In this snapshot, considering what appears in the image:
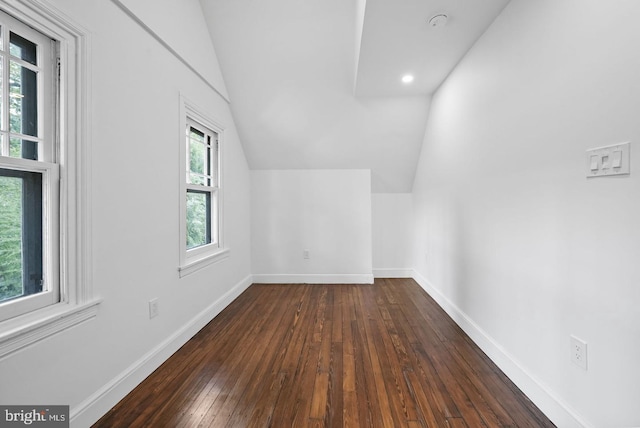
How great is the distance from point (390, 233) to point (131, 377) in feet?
11.8

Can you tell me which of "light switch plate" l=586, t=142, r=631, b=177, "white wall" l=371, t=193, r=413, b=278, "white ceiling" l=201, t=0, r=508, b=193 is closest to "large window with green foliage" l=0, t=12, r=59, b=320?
"white ceiling" l=201, t=0, r=508, b=193

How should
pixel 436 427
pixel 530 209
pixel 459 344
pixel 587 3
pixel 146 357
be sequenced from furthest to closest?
1. pixel 459 344
2. pixel 146 357
3. pixel 530 209
4. pixel 436 427
5. pixel 587 3

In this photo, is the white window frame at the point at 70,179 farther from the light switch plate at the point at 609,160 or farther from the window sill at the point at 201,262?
the light switch plate at the point at 609,160

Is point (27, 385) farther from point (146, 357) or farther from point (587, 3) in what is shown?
point (587, 3)

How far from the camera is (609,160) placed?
3.89ft

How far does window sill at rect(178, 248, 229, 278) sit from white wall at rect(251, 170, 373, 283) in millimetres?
1013

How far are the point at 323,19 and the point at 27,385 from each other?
323cm

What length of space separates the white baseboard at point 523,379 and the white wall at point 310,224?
Result: 5.65 feet

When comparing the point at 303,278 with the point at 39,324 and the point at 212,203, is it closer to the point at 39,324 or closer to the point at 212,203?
the point at 212,203

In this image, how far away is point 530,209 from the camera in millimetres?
1681

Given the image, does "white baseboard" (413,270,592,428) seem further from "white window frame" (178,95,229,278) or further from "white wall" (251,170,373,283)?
"white window frame" (178,95,229,278)

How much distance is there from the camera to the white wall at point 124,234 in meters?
1.35

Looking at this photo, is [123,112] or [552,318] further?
[123,112]

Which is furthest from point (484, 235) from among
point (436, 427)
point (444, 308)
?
point (436, 427)
